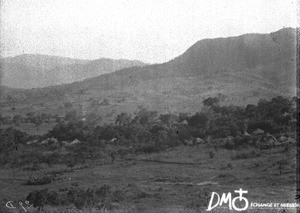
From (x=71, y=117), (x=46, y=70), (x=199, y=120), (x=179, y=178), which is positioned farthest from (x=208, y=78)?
(x=46, y=70)

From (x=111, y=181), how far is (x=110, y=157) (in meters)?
5.26

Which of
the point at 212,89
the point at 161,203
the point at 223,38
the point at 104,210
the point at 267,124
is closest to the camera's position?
the point at 104,210

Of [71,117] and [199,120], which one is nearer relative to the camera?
[199,120]

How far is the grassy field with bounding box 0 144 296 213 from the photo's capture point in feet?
36.0

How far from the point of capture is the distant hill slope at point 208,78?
1822 inches

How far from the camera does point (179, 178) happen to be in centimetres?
1437

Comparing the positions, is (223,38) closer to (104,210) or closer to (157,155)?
(157,155)

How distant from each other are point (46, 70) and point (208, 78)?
3262 inches

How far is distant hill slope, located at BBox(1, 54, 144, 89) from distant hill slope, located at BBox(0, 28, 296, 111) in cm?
5233

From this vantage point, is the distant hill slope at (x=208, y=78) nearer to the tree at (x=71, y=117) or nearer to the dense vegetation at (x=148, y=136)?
the tree at (x=71, y=117)

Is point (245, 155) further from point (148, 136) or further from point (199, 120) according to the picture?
point (199, 120)

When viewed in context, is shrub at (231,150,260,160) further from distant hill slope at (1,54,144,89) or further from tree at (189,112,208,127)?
distant hill slope at (1,54,144,89)

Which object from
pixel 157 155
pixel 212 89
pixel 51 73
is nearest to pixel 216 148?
pixel 157 155

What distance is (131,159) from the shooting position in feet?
63.3
